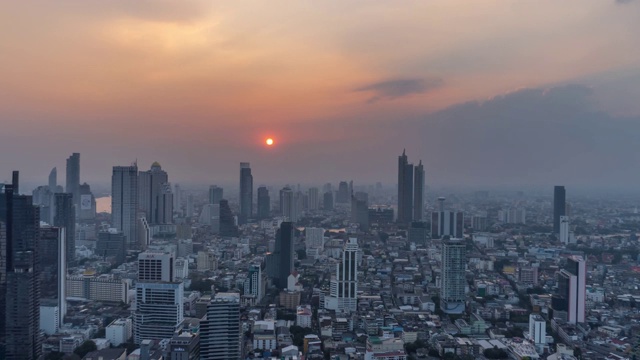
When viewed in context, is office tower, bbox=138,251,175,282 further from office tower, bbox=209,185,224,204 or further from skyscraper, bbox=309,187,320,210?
skyscraper, bbox=309,187,320,210

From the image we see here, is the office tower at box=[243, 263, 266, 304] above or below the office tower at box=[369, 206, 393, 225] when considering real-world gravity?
below

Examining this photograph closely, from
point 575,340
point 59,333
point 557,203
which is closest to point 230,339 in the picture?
point 59,333

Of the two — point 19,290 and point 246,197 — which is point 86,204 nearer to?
point 246,197

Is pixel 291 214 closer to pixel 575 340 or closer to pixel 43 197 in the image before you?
pixel 43 197

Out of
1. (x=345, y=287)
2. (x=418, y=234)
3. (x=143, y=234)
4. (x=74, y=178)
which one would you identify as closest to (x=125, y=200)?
(x=143, y=234)

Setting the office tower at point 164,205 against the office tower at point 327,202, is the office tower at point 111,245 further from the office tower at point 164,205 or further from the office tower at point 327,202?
the office tower at point 327,202

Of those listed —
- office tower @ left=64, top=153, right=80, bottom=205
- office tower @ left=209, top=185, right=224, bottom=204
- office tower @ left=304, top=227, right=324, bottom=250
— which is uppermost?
office tower @ left=64, top=153, right=80, bottom=205

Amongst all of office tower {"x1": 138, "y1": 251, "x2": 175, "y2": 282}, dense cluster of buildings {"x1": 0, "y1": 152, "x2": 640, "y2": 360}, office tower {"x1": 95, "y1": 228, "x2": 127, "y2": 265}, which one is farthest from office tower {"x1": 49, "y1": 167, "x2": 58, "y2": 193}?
office tower {"x1": 138, "y1": 251, "x2": 175, "y2": 282}
